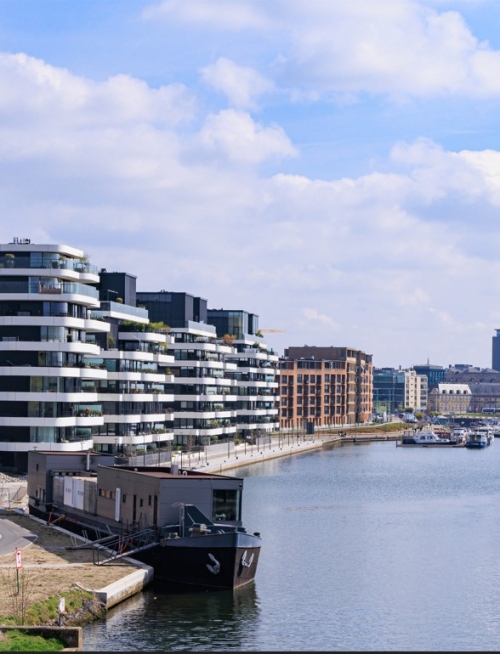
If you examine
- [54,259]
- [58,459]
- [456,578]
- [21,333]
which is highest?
[54,259]

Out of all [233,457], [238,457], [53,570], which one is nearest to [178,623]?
[53,570]

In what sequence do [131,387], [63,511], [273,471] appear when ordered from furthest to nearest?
[273,471] → [131,387] → [63,511]

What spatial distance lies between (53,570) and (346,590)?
15.1 metres

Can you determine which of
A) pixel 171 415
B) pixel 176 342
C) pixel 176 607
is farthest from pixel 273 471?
pixel 176 607

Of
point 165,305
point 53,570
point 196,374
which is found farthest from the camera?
point 165,305

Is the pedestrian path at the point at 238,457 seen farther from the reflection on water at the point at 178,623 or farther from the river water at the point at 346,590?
the reflection on water at the point at 178,623

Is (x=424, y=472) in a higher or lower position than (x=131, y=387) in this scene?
lower

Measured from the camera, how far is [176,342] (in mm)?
164875

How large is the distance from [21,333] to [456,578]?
57.7 m

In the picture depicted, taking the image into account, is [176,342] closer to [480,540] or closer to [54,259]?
[54,259]

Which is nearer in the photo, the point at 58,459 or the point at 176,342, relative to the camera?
the point at 58,459

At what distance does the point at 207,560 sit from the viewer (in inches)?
2349

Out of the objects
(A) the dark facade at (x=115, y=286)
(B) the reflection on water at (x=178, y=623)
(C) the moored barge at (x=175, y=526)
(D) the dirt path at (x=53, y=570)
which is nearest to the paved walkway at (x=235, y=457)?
(A) the dark facade at (x=115, y=286)

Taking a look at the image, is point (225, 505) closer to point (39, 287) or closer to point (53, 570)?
point (53, 570)
